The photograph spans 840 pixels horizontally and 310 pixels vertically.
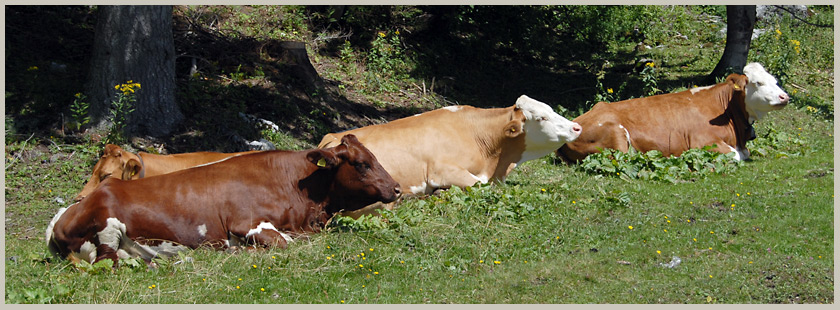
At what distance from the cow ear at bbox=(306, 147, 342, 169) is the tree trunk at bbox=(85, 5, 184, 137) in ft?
18.5

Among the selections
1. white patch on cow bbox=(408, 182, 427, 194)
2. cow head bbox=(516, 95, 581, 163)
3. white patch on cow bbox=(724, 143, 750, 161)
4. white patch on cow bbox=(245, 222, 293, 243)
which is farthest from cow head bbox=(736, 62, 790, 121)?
white patch on cow bbox=(245, 222, 293, 243)

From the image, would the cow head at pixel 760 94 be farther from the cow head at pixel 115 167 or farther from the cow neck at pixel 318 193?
the cow head at pixel 115 167

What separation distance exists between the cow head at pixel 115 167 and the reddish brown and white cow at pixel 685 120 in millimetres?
6975

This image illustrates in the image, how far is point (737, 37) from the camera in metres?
19.5

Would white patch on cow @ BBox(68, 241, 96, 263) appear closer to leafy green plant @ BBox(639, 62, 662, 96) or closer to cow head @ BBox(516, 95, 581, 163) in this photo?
cow head @ BBox(516, 95, 581, 163)

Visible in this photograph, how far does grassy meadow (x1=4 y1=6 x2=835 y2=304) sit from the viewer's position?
7.91 meters

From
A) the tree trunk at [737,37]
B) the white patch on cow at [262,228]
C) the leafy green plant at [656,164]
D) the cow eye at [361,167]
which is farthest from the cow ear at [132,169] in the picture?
the tree trunk at [737,37]

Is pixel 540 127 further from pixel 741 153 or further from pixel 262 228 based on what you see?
pixel 262 228

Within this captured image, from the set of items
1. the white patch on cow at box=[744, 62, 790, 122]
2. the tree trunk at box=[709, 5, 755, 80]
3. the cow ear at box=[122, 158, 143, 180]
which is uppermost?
the tree trunk at box=[709, 5, 755, 80]

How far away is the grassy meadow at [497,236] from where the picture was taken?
7910 mm

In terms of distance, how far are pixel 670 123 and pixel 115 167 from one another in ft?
29.4

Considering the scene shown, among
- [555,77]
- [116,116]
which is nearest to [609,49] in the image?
[555,77]

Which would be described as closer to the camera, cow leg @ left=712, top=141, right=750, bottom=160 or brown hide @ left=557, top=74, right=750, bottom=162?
brown hide @ left=557, top=74, right=750, bottom=162

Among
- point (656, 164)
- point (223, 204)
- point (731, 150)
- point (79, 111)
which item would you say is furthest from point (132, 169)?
point (731, 150)
